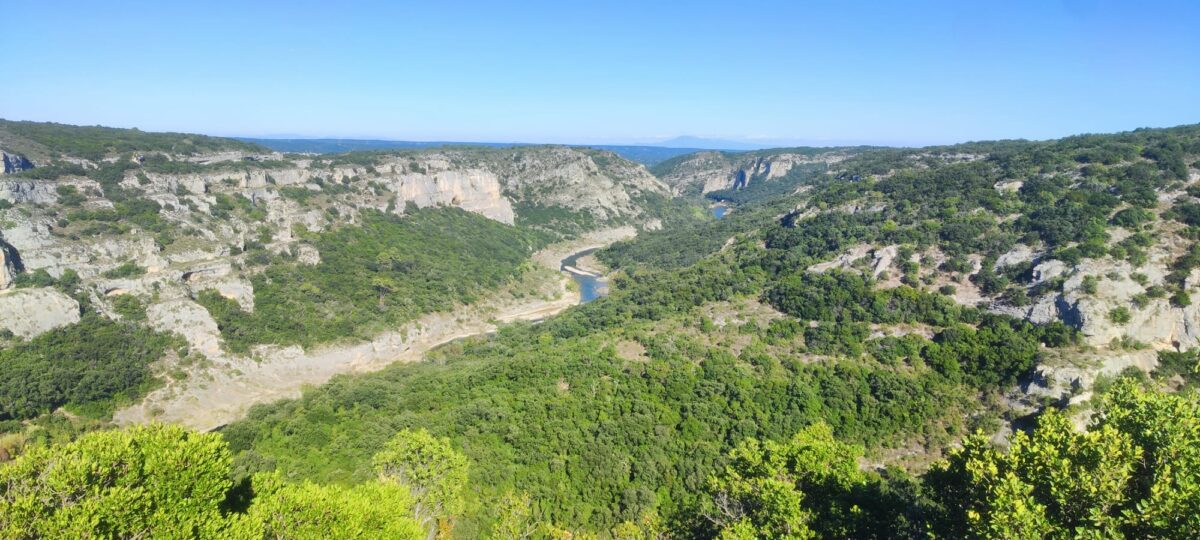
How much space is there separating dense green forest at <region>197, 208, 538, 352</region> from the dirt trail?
6.52ft

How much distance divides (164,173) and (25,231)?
92.8 feet

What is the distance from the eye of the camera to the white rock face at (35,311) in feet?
172

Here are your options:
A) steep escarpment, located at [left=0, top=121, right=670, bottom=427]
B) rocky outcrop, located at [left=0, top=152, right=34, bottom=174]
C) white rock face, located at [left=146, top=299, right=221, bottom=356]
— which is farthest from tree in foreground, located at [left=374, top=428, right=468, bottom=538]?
rocky outcrop, located at [left=0, top=152, right=34, bottom=174]

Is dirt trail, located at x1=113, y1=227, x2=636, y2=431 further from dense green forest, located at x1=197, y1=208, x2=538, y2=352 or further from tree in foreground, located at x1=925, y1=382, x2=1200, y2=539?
tree in foreground, located at x1=925, y1=382, x2=1200, y2=539

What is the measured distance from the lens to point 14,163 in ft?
241

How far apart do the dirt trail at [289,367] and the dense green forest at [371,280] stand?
1.99 meters

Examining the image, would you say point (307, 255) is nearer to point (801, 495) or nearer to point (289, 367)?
point (289, 367)

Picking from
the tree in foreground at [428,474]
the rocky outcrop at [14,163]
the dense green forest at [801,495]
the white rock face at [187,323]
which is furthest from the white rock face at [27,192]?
the dense green forest at [801,495]

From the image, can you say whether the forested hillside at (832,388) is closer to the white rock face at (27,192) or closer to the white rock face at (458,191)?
the white rock face at (27,192)

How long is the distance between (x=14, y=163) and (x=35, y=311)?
116ft

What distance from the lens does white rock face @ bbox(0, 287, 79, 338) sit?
5244 centimetres

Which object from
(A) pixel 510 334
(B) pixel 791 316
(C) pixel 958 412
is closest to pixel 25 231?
(A) pixel 510 334

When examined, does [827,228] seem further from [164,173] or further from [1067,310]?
[164,173]

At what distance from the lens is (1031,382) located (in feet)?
140
